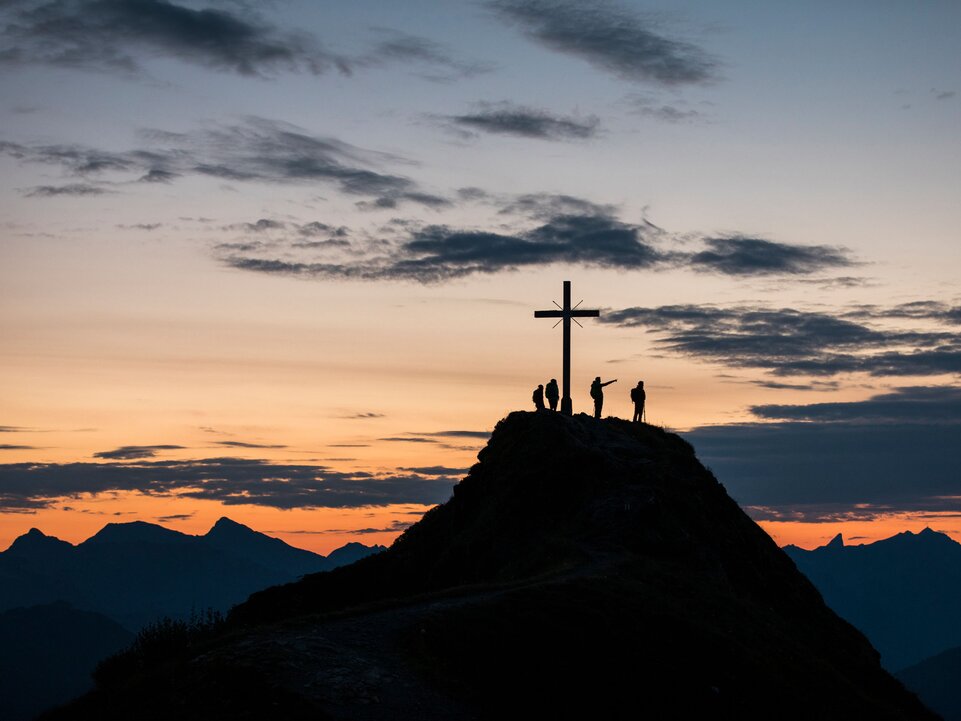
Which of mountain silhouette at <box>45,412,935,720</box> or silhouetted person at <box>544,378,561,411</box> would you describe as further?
silhouetted person at <box>544,378,561,411</box>

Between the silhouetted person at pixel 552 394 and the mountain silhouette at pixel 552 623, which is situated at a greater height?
the silhouetted person at pixel 552 394

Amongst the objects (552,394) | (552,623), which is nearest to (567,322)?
(552,394)

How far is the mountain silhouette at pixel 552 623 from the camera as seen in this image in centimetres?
2611

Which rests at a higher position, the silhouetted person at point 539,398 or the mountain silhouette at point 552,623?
the silhouetted person at point 539,398

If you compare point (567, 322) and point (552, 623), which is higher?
point (567, 322)

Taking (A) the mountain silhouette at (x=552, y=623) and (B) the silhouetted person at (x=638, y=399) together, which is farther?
A: (B) the silhouetted person at (x=638, y=399)

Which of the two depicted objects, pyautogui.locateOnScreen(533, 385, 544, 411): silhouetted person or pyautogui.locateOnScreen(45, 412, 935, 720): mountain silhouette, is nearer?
pyautogui.locateOnScreen(45, 412, 935, 720): mountain silhouette

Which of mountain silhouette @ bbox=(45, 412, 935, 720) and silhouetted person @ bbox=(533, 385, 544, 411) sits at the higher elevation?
silhouetted person @ bbox=(533, 385, 544, 411)

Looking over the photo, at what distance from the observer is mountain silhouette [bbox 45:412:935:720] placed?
26109mm

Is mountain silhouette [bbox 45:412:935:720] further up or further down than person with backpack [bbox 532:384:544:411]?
further down

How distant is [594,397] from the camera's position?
Answer: 193ft

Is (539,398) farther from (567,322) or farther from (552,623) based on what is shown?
(552,623)

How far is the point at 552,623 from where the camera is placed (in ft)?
103

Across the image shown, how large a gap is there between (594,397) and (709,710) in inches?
1138
